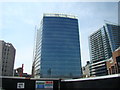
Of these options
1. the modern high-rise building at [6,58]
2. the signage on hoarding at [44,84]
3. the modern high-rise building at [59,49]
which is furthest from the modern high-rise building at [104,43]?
the signage on hoarding at [44,84]

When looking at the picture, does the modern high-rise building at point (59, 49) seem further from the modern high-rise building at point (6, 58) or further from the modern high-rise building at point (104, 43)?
the modern high-rise building at point (104, 43)

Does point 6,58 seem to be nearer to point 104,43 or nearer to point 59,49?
point 59,49

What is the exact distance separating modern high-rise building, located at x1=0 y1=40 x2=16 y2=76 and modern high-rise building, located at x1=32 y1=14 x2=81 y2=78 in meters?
19.3

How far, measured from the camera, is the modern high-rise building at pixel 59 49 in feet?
223

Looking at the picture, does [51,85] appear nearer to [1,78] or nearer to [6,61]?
[1,78]

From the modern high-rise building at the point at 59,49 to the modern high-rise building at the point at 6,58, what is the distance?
1932 cm

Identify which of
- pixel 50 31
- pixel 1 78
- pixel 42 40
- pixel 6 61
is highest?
pixel 50 31

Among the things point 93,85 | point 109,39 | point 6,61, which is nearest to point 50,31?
point 6,61

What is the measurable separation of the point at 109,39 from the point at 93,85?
110m

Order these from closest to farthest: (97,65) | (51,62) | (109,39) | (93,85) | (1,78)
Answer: (93,85), (1,78), (51,62), (97,65), (109,39)

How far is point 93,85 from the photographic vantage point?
19188 mm

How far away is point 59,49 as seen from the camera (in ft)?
233

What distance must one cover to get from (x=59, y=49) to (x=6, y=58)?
32247 millimetres

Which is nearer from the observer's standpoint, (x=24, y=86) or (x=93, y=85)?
(x=93, y=85)
